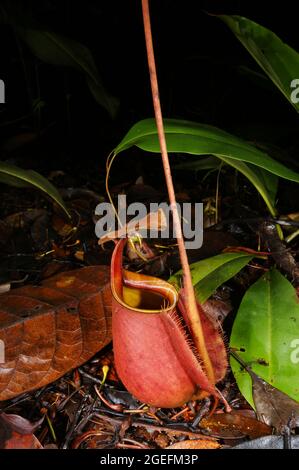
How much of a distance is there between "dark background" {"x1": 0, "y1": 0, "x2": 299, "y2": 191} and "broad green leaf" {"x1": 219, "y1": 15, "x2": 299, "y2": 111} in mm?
884

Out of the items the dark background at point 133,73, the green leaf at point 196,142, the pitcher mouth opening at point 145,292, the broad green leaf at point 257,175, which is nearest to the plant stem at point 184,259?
the pitcher mouth opening at point 145,292

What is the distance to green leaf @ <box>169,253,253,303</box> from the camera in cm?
96

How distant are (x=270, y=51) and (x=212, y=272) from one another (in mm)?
551

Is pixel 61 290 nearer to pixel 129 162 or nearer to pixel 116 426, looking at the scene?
pixel 116 426

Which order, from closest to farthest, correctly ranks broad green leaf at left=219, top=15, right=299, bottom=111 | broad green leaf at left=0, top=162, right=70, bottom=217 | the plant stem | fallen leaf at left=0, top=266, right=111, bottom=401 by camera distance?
the plant stem, fallen leaf at left=0, top=266, right=111, bottom=401, broad green leaf at left=219, top=15, right=299, bottom=111, broad green leaf at left=0, top=162, right=70, bottom=217

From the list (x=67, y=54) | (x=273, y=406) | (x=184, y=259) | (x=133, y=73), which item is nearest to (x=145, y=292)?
(x=184, y=259)

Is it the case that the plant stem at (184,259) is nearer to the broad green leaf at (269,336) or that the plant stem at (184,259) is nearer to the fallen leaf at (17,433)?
the broad green leaf at (269,336)

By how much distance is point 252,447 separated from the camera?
30.1 inches

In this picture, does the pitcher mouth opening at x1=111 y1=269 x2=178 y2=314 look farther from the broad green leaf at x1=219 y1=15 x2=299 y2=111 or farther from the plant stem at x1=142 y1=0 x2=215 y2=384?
the broad green leaf at x1=219 y1=15 x2=299 y2=111

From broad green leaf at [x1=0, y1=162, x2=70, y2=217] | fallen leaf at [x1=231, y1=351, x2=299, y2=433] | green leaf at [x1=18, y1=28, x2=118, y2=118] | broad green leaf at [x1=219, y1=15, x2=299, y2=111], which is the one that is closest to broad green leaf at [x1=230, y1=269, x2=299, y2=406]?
fallen leaf at [x1=231, y1=351, x2=299, y2=433]

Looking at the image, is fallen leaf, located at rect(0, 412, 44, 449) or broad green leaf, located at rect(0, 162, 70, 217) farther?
broad green leaf, located at rect(0, 162, 70, 217)

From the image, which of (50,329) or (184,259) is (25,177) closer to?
(50,329)

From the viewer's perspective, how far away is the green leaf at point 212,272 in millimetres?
957

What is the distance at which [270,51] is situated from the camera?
1.11 meters
